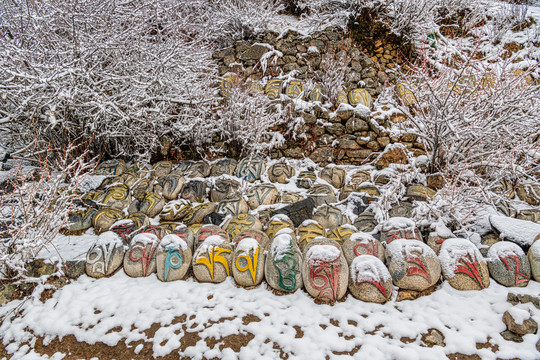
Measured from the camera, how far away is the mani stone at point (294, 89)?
4.89 m

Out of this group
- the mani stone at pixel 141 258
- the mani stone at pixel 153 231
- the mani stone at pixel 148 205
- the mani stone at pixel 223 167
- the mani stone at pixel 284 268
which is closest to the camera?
the mani stone at pixel 284 268

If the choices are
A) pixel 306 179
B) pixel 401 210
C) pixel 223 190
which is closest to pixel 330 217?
pixel 401 210

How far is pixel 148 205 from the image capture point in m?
3.31

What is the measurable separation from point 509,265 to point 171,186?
11.8 ft

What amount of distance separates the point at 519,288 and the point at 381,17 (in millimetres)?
5395

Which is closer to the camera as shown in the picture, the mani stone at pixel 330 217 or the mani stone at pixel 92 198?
the mani stone at pixel 330 217

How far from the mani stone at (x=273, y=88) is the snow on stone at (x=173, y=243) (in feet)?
10.7

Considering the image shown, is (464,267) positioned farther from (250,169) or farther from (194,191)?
(194,191)

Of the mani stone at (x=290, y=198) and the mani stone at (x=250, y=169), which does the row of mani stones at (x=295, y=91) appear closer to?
the mani stone at (x=250, y=169)

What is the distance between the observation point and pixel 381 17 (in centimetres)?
553

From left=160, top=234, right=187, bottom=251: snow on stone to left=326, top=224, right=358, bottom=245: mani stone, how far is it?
1359 millimetres

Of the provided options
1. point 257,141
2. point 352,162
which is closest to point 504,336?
point 352,162

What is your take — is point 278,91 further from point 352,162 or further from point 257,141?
point 352,162

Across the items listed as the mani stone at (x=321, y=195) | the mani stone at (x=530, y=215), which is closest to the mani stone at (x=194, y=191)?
the mani stone at (x=321, y=195)
